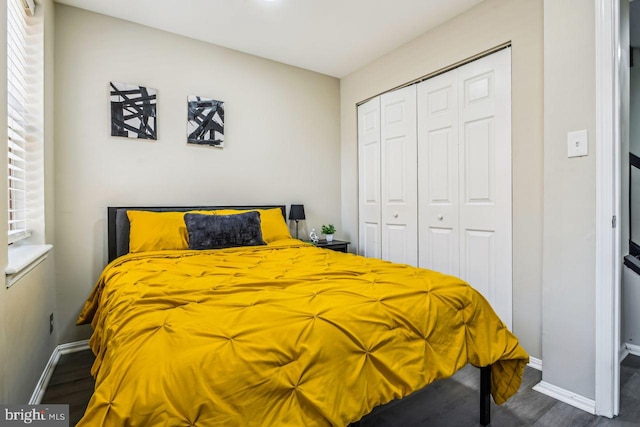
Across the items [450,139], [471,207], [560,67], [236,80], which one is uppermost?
[236,80]

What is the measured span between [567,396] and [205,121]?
10.8 feet

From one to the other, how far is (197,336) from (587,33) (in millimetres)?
2330

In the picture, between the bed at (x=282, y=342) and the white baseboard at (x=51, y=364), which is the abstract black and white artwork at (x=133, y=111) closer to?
the bed at (x=282, y=342)

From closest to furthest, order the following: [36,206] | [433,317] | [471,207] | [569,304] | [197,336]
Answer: [197,336] → [433,317] → [569,304] → [36,206] → [471,207]

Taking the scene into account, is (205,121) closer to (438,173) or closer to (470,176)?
(438,173)

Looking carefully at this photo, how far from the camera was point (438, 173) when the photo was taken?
2820 mm

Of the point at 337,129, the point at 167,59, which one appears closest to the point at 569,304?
the point at 337,129

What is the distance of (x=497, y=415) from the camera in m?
1.66

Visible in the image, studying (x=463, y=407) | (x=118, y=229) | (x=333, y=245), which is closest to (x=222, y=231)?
(x=118, y=229)

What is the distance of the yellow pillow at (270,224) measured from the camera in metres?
2.94

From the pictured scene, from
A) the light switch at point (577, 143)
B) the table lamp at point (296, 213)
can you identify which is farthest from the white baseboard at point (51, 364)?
the light switch at point (577, 143)

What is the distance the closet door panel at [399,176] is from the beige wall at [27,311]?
2.73 m

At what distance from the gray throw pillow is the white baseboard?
1.12m

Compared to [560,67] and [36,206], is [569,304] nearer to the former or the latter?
[560,67]
